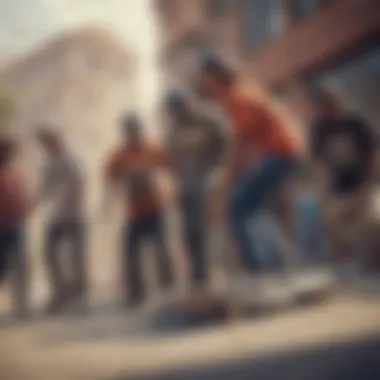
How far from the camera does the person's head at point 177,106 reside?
116 inches

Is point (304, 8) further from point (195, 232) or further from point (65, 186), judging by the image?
point (65, 186)

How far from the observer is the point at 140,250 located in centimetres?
292

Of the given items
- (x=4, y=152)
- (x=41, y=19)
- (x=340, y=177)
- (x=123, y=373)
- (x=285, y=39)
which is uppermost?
(x=41, y=19)

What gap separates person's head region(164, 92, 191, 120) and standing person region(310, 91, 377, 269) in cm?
46

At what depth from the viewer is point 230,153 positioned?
2.94m

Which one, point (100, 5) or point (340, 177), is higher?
point (100, 5)

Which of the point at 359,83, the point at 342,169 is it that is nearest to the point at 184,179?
the point at 342,169

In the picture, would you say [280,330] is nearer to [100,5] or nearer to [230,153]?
[230,153]

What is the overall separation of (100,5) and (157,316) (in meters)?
1.12

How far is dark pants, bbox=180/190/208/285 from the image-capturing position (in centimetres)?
291

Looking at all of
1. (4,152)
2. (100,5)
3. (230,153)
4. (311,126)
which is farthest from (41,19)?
(311,126)

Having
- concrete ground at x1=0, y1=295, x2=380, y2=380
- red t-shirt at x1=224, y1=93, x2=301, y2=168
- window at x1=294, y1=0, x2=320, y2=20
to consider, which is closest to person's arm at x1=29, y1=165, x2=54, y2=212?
concrete ground at x1=0, y1=295, x2=380, y2=380

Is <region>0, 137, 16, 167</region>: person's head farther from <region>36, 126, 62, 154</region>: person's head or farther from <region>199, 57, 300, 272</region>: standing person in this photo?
<region>199, 57, 300, 272</region>: standing person

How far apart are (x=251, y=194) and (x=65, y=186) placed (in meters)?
0.66
